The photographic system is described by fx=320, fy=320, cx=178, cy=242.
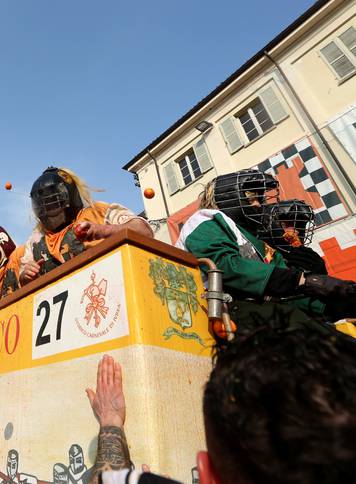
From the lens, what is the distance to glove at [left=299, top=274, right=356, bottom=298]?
130 centimetres

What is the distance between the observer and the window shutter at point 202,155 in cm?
1016

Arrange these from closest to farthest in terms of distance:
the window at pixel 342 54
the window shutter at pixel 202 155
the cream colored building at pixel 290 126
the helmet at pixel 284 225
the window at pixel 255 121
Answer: the helmet at pixel 284 225
the cream colored building at pixel 290 126
the window at pixel 342 54
the window at pixel 255 121
the window shutter at pixel 202 155

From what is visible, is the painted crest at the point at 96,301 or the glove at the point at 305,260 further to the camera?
the glove at the point at 305,260

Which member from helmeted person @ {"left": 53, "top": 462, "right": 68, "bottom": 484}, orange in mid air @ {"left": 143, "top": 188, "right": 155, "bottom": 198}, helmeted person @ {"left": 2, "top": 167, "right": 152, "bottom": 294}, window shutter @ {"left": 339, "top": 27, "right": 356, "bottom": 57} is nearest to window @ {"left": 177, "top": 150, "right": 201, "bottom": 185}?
window shutter @ {"left": 339, "top": 27, "right": 356, "bottom": 57}

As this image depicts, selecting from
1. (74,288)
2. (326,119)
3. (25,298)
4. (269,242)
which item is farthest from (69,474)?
(326,119)

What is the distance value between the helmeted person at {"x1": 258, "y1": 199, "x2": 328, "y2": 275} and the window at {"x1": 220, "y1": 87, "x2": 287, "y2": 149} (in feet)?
24.4

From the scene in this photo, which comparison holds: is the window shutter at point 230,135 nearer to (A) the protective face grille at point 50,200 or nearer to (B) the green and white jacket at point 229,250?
(A) the protective face grille at point 50,200

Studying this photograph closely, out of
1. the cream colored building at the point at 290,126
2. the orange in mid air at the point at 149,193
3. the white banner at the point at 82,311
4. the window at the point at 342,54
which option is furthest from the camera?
the window at the point at 342,54

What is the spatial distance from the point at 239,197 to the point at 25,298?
118 centimetres

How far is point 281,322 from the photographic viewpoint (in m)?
0.57

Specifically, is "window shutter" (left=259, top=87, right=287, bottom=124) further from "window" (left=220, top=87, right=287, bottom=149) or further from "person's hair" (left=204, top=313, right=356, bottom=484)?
"person's hair" (left=204, top=313, right=356, bottom=484)

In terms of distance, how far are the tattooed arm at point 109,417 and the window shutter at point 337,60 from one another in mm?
9127

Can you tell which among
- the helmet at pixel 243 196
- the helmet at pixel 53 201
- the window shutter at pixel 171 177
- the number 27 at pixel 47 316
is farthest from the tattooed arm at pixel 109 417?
the window shutter at pixel 171 177

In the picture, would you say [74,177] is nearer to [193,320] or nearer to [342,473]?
[193,320]
